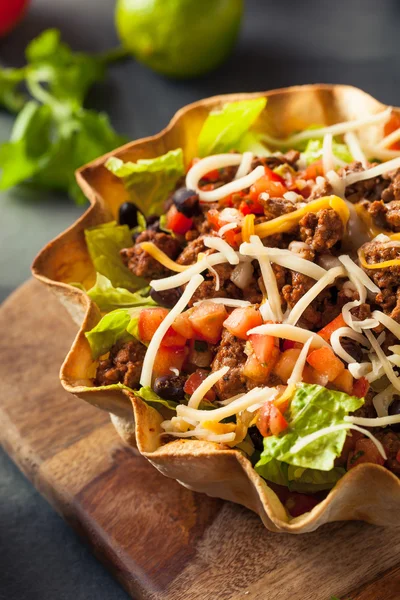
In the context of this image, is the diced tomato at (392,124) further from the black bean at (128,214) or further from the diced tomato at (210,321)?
the diced tomato at (210,321)

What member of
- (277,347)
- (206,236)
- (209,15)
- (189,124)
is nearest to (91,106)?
(209,15)

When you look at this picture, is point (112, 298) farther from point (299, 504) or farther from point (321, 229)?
point (299, 504)

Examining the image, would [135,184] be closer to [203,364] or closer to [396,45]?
[203,364]

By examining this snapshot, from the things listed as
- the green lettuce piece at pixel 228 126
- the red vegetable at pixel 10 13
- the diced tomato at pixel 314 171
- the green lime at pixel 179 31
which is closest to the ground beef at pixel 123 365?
the diced tomato at pixel 314 171

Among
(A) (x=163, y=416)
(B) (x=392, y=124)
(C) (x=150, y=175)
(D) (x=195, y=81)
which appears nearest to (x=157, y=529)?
(A) (x=163, y=416)

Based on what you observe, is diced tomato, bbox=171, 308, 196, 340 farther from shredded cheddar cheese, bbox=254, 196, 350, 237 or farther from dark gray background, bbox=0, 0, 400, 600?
dark gray background, bbox=0, 0, 400, 600

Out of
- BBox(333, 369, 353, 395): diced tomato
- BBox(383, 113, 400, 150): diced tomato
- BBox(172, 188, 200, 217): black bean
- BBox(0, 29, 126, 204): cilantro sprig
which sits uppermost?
BBox(0, 29, 126, 204): cilantro sprig

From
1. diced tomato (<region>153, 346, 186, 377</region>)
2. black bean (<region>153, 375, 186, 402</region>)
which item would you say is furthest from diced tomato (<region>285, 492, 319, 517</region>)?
diced tomato (<region>153, 346, 186, 377</region>)
